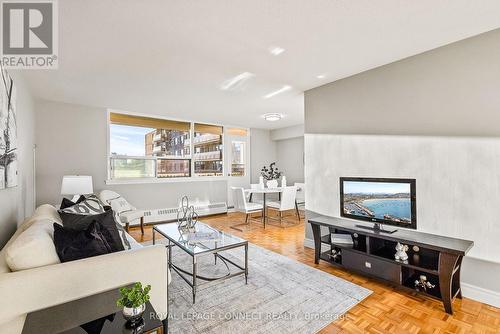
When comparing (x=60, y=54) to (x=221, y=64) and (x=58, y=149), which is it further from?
(x=58, y=149)

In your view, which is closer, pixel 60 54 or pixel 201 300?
pixel 201 300

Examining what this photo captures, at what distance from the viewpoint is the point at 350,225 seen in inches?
111

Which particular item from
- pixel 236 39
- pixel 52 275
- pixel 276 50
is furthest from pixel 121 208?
pixel 276 50

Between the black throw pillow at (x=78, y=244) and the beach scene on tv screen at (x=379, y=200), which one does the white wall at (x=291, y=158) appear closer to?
the beach scene on tv screen at (x=379, y=200)

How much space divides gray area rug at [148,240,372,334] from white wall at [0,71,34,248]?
1628mm

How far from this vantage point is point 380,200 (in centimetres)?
267

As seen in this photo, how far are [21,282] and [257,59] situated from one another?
2.57 metres

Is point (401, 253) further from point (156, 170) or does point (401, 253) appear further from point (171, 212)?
point (156, 170)

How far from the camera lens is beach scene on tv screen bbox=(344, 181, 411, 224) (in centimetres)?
252

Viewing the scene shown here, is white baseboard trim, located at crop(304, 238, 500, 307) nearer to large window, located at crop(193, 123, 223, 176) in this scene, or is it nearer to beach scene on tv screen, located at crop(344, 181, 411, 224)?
beach scene on tv screen, located at crop(344, 181, 411, 224)

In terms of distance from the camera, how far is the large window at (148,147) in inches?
191

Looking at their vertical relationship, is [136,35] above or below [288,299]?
above

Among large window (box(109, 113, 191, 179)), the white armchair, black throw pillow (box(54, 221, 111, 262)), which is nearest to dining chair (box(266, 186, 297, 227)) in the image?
large window (box(109, 113, 191, 179))

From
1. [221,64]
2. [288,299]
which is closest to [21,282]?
[288,299]
